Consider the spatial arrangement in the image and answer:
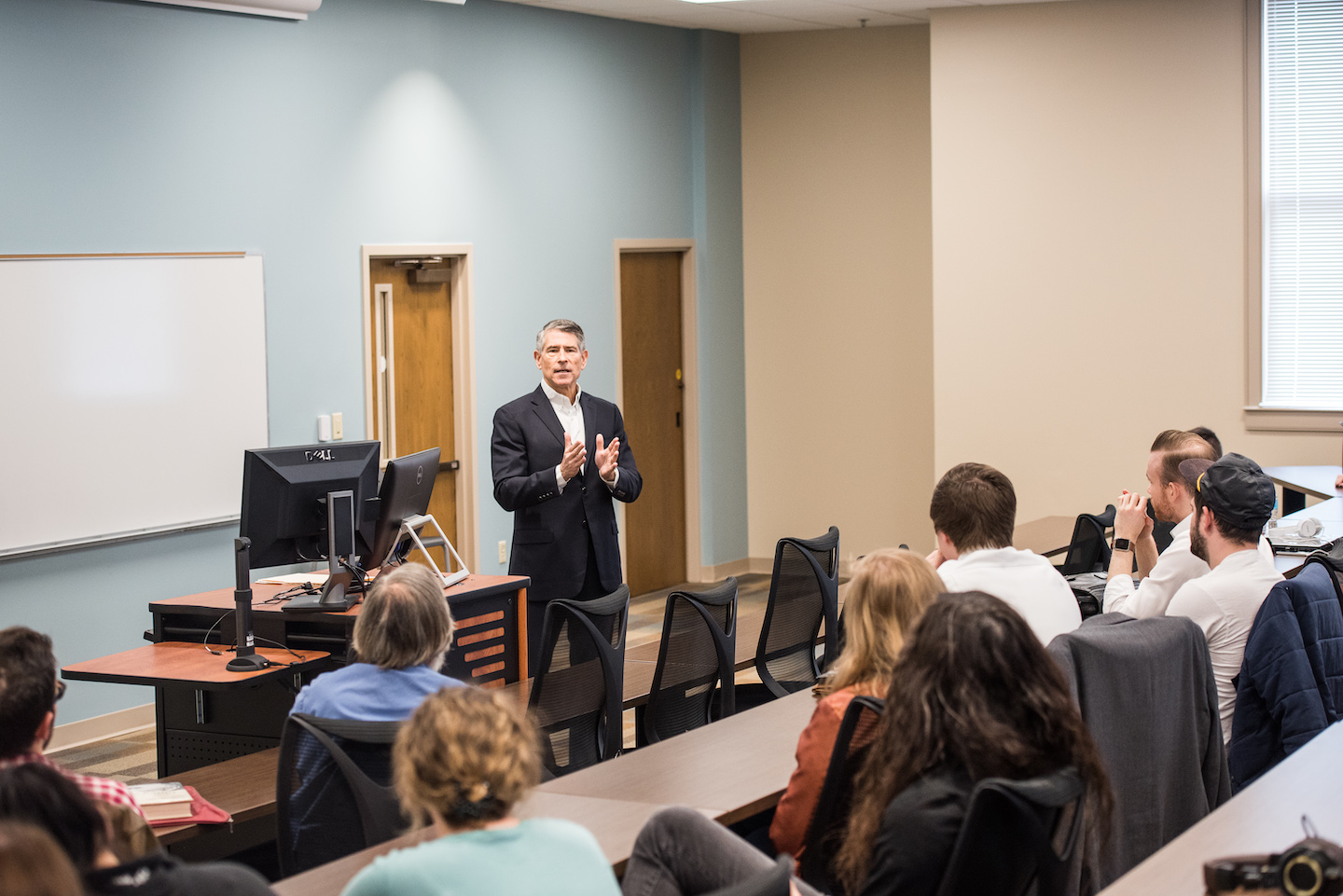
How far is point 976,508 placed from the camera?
127 inches

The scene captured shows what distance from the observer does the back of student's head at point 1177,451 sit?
413cm

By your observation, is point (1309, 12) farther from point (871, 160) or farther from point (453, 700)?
point (453, 700)

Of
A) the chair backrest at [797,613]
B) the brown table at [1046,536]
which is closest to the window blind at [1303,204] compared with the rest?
the brown table at [1046,536]

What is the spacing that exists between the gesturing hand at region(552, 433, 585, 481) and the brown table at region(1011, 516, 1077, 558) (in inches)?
72.4

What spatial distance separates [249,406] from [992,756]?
16.1 feet

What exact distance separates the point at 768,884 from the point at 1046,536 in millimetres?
4633

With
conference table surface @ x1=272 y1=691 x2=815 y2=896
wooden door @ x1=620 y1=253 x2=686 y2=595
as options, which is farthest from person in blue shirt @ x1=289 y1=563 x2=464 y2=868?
wooden door @ x1=620 y1=253 x2=686 y2=595

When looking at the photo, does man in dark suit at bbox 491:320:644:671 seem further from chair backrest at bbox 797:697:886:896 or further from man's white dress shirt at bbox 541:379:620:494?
chair backrest at bbox 797:697:886:896

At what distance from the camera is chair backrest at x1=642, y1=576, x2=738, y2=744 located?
3.75 m

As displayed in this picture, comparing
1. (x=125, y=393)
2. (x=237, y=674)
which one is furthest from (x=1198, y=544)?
(x=125, y=393)

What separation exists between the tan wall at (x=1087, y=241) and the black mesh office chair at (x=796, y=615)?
12.1 ft

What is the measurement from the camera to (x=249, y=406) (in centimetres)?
627

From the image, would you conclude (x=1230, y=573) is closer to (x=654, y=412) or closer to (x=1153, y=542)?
(x=1153, y=542)

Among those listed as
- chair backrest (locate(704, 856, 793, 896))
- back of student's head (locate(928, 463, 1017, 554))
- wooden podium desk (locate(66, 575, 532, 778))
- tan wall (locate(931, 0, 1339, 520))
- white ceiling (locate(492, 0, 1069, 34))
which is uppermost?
white ceiling (locate(492, 0, 1069, 34))
